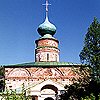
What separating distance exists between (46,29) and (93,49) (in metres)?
12.3

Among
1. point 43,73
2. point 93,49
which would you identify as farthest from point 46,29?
point 93,49

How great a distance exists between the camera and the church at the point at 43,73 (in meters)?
30.5

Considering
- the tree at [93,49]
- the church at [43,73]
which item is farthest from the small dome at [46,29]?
the tree at [93,49]

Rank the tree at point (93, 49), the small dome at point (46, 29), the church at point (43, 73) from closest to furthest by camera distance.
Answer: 1. the tree at point (93, 49)
2. the church at point (43, 73)
3. the small dome at point (46, 29)

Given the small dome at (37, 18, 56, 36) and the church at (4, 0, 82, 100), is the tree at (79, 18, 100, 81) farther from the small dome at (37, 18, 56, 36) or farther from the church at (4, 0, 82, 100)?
the small dome at (37, 18, 56, 36)

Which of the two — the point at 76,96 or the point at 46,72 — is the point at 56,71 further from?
the point at 76,96

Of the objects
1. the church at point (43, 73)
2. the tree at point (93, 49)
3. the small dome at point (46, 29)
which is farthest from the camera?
the small dome at point (46, 29)

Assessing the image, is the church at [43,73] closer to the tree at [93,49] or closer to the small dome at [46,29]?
the small dome at [46,29]

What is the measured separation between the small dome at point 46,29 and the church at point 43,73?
191 mm

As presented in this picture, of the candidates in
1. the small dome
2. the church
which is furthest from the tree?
the small dome

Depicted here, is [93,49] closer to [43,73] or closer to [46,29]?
[43,73]

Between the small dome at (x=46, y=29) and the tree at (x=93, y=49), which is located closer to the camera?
the tree at (x=93, y=49)

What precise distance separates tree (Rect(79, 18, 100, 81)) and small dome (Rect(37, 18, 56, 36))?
1125cm

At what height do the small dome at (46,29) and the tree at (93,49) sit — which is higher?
the small dome at (46,29)
